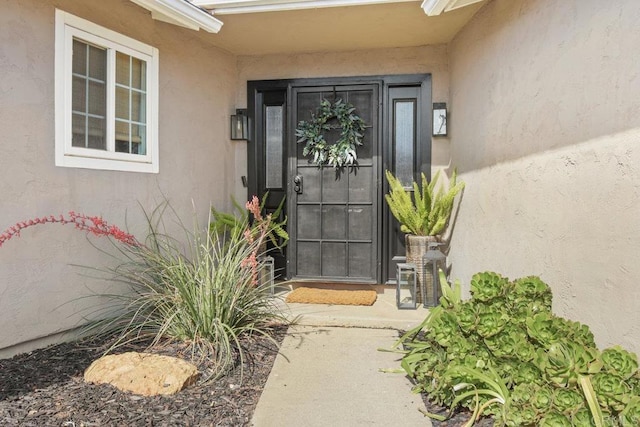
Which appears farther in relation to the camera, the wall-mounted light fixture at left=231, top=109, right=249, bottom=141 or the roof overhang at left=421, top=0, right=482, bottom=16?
the wall-mounted light fixture at left=231, top=109, right=249, bottom=141

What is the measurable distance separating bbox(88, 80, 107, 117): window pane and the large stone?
1.93 metres

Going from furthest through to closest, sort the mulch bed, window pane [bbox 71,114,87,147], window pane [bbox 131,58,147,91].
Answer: window pane [bbox 131,58,147,91] < window pane [bbox 71,114,87,147] < the mulch bed

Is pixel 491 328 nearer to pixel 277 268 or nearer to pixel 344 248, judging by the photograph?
pixel 344 248

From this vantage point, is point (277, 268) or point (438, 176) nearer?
point (438, 176)

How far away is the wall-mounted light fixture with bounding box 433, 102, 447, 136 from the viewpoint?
4.66 m

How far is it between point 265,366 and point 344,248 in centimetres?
226

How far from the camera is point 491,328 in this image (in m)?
2.16

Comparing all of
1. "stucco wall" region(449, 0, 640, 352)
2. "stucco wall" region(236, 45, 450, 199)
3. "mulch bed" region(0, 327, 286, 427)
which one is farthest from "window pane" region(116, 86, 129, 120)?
"stucco wall" region(449, 0, 640, 352)

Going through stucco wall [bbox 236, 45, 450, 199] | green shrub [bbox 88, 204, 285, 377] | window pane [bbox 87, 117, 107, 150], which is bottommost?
green shrub [bbox 88, 204, 285, 377]

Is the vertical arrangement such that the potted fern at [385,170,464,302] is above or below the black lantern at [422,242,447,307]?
above

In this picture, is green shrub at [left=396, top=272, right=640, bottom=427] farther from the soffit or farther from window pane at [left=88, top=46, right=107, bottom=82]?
window pane at [left=88, top=46, right=107, bottom=82]

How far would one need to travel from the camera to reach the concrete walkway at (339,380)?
228 centimetres

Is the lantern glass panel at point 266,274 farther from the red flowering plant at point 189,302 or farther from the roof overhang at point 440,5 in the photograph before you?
the roof overhang at point 440,5

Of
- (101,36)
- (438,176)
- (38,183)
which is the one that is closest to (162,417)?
(38,183)
